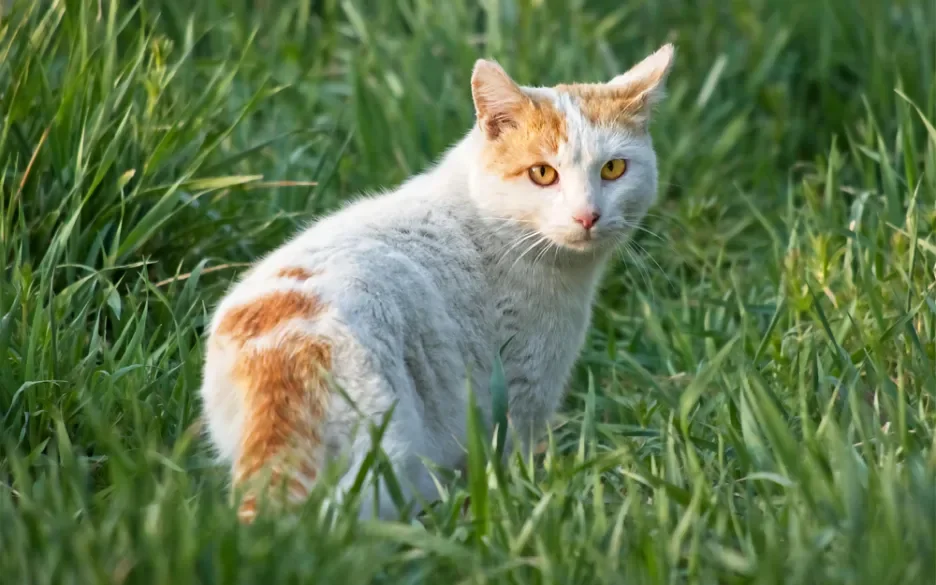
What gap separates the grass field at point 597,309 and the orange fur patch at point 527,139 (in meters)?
0.64

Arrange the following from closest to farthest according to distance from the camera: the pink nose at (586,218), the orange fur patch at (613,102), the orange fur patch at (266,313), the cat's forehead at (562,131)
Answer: the orange fur patch at (266,313), the pink nose at (586,218), the cat's forehead at (562,131), the orange fur patch at (613,102)

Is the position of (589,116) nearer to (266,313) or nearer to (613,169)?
(613,169)

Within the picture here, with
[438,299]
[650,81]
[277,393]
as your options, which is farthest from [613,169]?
[277,393]

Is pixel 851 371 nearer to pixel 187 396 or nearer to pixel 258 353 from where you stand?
pixel 258 353

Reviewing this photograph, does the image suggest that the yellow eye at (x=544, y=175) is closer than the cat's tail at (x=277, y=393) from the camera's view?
No

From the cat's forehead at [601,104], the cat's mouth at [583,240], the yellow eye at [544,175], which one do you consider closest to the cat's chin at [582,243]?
the cat's mouth at [583,240]

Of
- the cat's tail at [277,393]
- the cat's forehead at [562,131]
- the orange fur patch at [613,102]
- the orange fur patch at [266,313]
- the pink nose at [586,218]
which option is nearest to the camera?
the cat's tail at [277,393]

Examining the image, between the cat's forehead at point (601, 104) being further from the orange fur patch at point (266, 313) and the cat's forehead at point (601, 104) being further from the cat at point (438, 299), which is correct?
the orange fur patch at point (266, 313)

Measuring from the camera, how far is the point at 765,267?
4055mm

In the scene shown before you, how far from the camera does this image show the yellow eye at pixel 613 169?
3.11 metres

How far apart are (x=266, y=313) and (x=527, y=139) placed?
0.93 meters

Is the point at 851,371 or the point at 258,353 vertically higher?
the point at 258,353

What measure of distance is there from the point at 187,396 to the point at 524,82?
225cm

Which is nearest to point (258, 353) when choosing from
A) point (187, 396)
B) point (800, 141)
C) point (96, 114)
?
point (187, 396)
